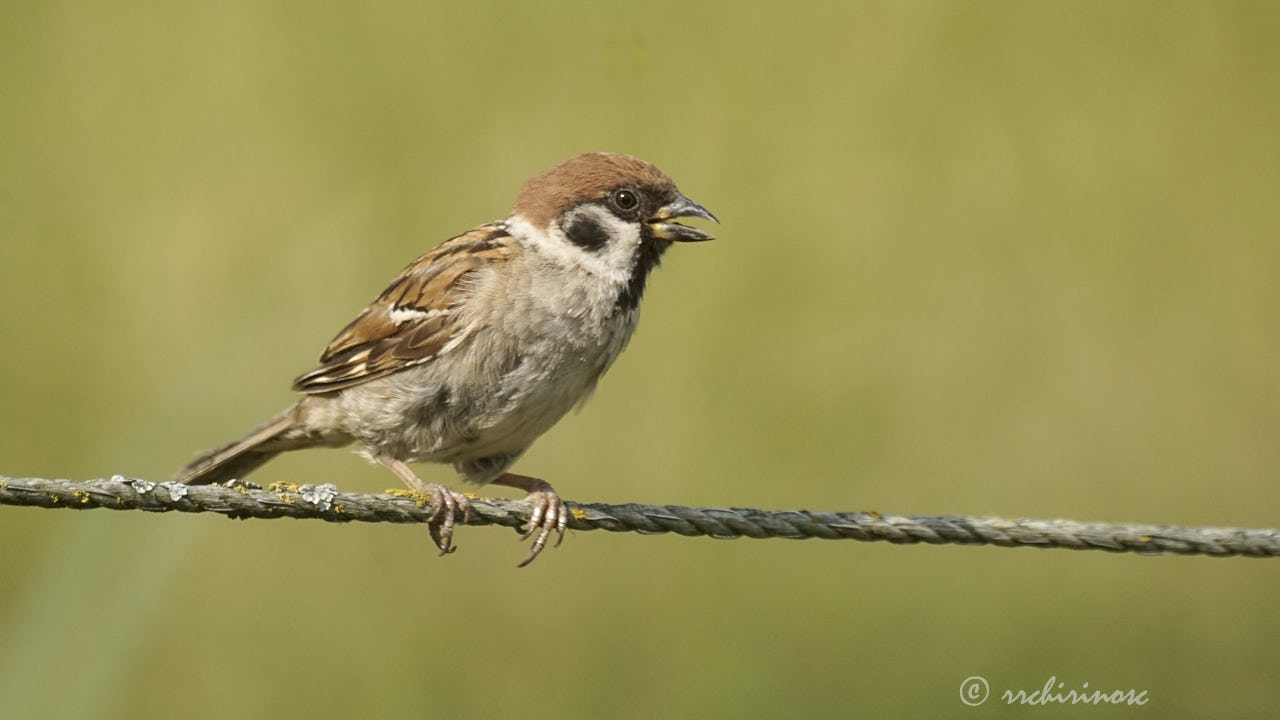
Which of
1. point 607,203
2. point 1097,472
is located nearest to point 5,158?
point 607,203

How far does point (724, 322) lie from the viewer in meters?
4.61

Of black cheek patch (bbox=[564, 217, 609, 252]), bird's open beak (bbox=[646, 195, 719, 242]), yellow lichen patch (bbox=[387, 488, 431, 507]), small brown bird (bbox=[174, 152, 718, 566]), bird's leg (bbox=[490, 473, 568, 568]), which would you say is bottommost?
yellow lichen patch (bbox=[387, 488, 431, 507])

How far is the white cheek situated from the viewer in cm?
303

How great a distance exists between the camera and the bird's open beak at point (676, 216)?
3.03 m

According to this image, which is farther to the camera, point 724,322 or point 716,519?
point 724,322

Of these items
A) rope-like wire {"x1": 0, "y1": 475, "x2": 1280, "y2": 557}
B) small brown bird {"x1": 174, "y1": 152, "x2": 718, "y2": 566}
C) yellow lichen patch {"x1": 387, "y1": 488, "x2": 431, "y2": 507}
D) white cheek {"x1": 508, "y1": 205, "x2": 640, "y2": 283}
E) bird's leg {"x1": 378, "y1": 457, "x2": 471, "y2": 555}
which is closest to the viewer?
rope-like wire {"x1": 0, "y1": 475, "x2": 1280, "y2": 557}

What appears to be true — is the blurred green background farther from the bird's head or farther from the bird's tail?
the bird's head

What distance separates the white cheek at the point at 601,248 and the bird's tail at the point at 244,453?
77 centimetres

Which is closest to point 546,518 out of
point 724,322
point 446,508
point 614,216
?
point 446,508

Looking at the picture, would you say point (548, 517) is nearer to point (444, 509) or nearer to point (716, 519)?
point (444, 509)

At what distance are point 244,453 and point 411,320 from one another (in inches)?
23.3

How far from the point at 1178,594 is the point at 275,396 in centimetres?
263

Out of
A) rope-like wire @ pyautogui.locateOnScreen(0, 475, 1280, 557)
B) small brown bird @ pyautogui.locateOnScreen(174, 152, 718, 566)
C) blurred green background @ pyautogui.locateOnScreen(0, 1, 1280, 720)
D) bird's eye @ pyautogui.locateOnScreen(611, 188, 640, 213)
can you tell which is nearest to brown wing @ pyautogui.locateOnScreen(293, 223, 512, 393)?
small brown bird @ pyautogui.locateOnScreen(174, 152, 718, 566)

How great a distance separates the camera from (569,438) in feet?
14.7
